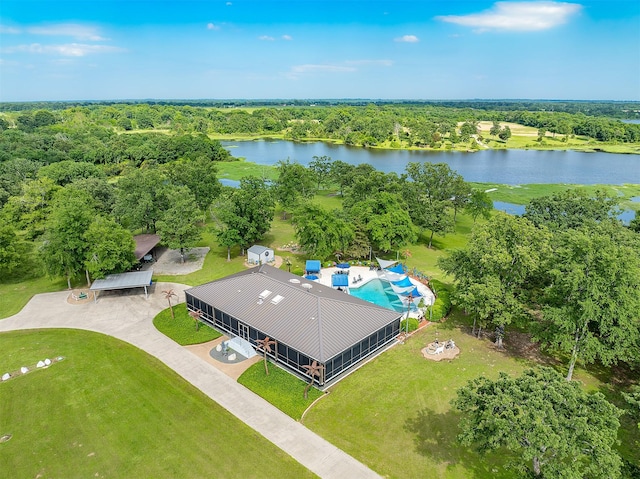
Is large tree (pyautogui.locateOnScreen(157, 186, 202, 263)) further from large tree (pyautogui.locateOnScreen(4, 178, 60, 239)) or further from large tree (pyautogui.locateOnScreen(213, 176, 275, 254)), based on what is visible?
large tree (pyautogui.locateOnScreen(4, 178, 60, 239))

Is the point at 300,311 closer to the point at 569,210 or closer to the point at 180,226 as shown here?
the point at 180,226

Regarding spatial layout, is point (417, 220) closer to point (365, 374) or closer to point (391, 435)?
point (365, 374)

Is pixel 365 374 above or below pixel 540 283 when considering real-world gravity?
below

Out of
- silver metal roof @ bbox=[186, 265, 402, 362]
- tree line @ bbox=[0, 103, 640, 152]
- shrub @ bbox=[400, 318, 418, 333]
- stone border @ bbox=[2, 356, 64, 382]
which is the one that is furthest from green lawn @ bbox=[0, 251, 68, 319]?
tree line @ bbox=[0, 103, 640, 152]

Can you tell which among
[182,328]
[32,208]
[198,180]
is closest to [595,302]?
[182,328]

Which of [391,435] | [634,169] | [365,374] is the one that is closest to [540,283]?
[365,374]
